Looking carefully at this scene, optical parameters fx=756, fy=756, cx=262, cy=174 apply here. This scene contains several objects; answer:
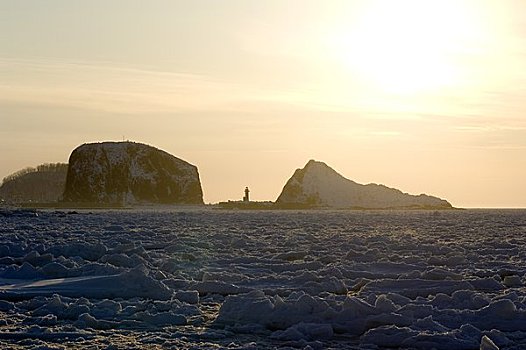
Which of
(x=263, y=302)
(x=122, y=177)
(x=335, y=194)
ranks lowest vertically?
(x=263, y=302)

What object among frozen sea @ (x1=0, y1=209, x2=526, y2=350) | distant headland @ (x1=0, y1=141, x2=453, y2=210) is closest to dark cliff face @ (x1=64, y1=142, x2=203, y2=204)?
distant headland @ (x1=0, y1=141, x2=453, y2=210)

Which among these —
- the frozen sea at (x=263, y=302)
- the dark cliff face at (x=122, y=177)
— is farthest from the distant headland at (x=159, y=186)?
the frozen sea at (x=263, y=302)

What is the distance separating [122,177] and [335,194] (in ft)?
129

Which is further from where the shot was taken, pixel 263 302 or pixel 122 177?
pixel 122 177

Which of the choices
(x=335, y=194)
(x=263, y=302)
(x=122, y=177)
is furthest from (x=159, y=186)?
(x=263, y=302)

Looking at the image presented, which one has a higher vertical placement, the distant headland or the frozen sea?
the distant headland

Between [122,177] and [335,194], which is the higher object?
[122,177]

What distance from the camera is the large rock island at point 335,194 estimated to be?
13838cm

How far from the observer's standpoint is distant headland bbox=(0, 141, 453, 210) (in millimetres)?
136625

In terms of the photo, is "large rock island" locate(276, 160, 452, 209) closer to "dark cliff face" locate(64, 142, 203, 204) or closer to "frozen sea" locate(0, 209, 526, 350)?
"dark cliff face" locate(64, 142, 203, 204)

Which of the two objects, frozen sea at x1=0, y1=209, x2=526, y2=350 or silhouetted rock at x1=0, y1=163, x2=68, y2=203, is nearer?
frozen sea at x1=0, y1=209, x2=526, y2=350

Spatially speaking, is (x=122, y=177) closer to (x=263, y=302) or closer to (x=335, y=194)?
(x=335, y=194)

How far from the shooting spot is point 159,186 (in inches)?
5443

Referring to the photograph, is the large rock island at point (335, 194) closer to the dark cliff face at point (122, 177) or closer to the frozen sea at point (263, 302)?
the dark cliff face at point (122, 177)
